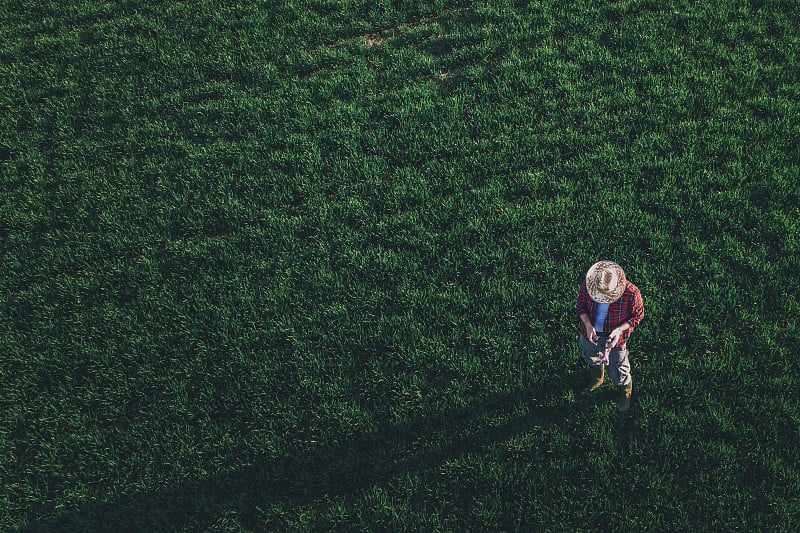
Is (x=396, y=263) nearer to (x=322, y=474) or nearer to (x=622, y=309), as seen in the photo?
(x=322, y=474)

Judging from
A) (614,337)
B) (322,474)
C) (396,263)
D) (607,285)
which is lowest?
(322,474)

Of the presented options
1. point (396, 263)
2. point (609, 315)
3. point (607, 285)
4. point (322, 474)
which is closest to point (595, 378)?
point (609, 315)

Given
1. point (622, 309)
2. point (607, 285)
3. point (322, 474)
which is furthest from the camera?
point (322, 474)

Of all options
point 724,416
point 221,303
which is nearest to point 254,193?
point 221,303

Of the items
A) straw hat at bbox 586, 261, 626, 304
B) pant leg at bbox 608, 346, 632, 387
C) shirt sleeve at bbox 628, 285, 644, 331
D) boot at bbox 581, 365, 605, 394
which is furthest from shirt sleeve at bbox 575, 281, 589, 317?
boot at bbox 581, 365, 605, 394

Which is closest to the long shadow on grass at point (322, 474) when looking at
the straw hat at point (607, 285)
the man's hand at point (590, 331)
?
the man's hand at point (590, 331)

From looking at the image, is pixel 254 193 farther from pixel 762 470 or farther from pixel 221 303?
pixel 762 470

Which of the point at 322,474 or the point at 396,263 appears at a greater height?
the point at 396,263
